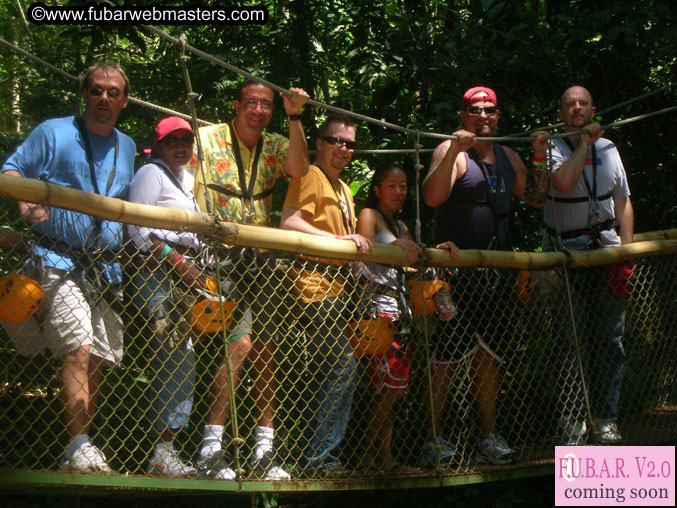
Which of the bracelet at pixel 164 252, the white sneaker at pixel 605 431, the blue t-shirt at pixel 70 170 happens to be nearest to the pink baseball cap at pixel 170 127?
the blue t-shirt at pixel 70 170

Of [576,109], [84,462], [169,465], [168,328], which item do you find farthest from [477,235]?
[84,462]

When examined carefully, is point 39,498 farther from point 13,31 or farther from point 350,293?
point 13,31

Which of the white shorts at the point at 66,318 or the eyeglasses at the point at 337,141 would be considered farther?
the eyeglasses at the point at 337,141

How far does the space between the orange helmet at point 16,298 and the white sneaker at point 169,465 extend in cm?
77

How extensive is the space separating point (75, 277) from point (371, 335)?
1.31 meters

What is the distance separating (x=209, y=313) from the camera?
293 cm

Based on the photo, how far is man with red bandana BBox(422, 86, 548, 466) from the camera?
354 centimetres

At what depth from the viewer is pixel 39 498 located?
4207 millimetres

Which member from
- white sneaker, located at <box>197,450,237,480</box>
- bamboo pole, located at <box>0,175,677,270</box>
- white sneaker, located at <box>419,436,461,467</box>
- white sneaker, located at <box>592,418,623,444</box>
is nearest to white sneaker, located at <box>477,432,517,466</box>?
white sneaker, located at <box>419,436,461,467</box>

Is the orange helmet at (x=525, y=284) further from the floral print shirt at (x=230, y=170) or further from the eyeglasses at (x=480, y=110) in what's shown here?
the floral print shirt at (x=230, y=170)

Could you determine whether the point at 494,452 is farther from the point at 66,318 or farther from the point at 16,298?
the point at 16,298

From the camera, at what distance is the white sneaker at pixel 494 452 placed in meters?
3.56

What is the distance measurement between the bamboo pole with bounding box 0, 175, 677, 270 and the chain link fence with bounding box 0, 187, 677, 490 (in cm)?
6

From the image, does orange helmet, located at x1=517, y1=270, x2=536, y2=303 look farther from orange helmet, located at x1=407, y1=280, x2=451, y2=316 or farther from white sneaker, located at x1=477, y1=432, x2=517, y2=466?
white sneaker, located at x1=477, y1=432, x2=517, y2=466
